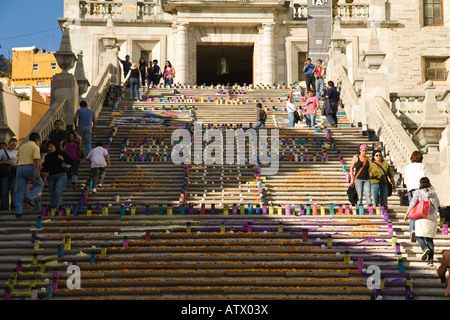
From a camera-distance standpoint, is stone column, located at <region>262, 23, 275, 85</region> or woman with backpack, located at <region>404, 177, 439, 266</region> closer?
woman with backpack, located at <region>404, 177, 439, 266</region>

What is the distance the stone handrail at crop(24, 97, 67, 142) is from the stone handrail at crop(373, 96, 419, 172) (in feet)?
31.3

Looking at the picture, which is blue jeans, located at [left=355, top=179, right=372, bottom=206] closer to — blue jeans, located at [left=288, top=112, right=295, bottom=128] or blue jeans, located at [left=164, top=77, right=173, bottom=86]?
blue jeans, located at [left=288, top=112, right=295, bottom=128]

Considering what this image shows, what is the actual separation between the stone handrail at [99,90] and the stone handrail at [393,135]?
9.73m

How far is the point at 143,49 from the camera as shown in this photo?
38094mm

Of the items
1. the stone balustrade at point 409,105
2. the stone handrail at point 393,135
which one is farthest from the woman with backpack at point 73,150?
the stone balustrade at point 409,105

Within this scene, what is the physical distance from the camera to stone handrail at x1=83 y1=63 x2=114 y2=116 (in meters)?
24.8

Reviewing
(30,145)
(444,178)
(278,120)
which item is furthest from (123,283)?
(278,120)

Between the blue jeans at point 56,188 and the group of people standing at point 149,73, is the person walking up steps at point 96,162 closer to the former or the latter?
the blue jeans at point 56,188

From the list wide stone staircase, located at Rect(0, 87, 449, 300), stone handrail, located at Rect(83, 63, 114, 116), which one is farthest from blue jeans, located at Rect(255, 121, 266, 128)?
stone handrail, located at Rect(83, 63, 114, 116)

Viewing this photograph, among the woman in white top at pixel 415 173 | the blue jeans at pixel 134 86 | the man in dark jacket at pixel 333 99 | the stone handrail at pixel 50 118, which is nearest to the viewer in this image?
the woman in white top at pixel 415 173

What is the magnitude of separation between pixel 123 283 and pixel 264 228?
12.1 feet

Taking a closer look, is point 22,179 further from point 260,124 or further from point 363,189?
point 260,124

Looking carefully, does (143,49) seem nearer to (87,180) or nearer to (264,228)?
(87,180)

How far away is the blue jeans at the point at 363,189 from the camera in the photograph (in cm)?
1641
